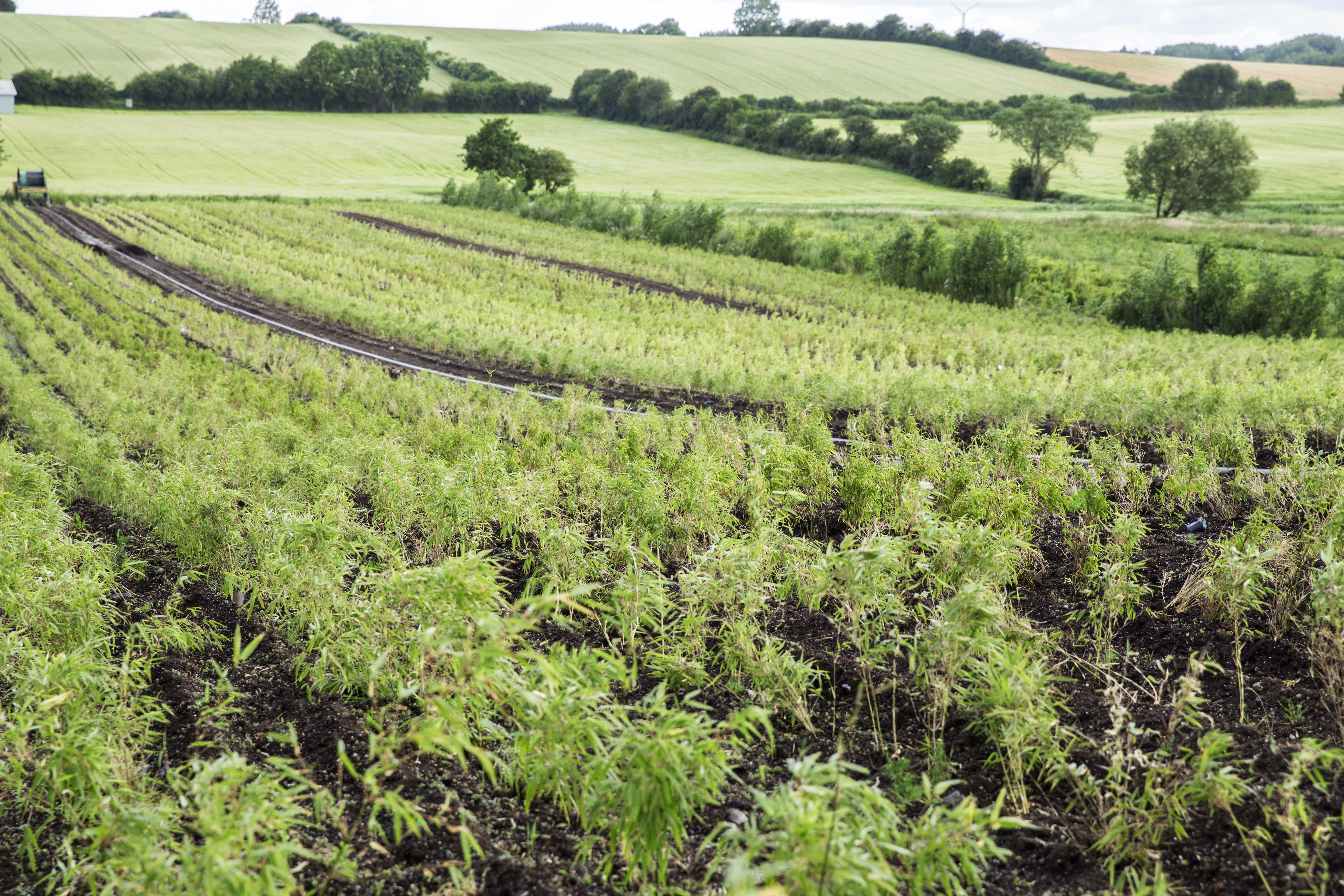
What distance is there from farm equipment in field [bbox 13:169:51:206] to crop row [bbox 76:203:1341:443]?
9.66 m

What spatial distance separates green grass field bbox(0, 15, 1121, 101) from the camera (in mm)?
81500

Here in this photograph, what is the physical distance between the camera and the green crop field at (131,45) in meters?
75.2

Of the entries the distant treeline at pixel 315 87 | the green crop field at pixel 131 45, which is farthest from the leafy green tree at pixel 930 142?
the green crop field at pixel 131 45

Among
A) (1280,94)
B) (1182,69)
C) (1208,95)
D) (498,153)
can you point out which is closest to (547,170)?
(498,153)

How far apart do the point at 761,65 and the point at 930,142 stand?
146 feet

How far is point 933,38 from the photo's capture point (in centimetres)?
12681

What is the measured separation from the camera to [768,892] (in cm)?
205

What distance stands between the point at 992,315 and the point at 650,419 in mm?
15044

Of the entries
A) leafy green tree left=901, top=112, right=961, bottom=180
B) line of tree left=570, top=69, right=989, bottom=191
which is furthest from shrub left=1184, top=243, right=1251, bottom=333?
leafy green tree left=901, top=112, right=961, bottom=180

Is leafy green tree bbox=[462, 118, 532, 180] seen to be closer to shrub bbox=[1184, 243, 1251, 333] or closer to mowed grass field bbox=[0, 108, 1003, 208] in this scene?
mowed grass field bbox=[0, 108, 1003, 208]

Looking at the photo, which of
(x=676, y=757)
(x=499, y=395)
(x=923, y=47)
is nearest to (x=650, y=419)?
(x=499, y=395)

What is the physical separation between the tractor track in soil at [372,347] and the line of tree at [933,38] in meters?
103

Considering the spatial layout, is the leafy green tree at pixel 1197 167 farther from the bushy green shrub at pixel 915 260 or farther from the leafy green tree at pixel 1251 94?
the leafy green tree at pixel 1251 94

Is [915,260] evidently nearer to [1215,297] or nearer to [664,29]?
[1215,297]
